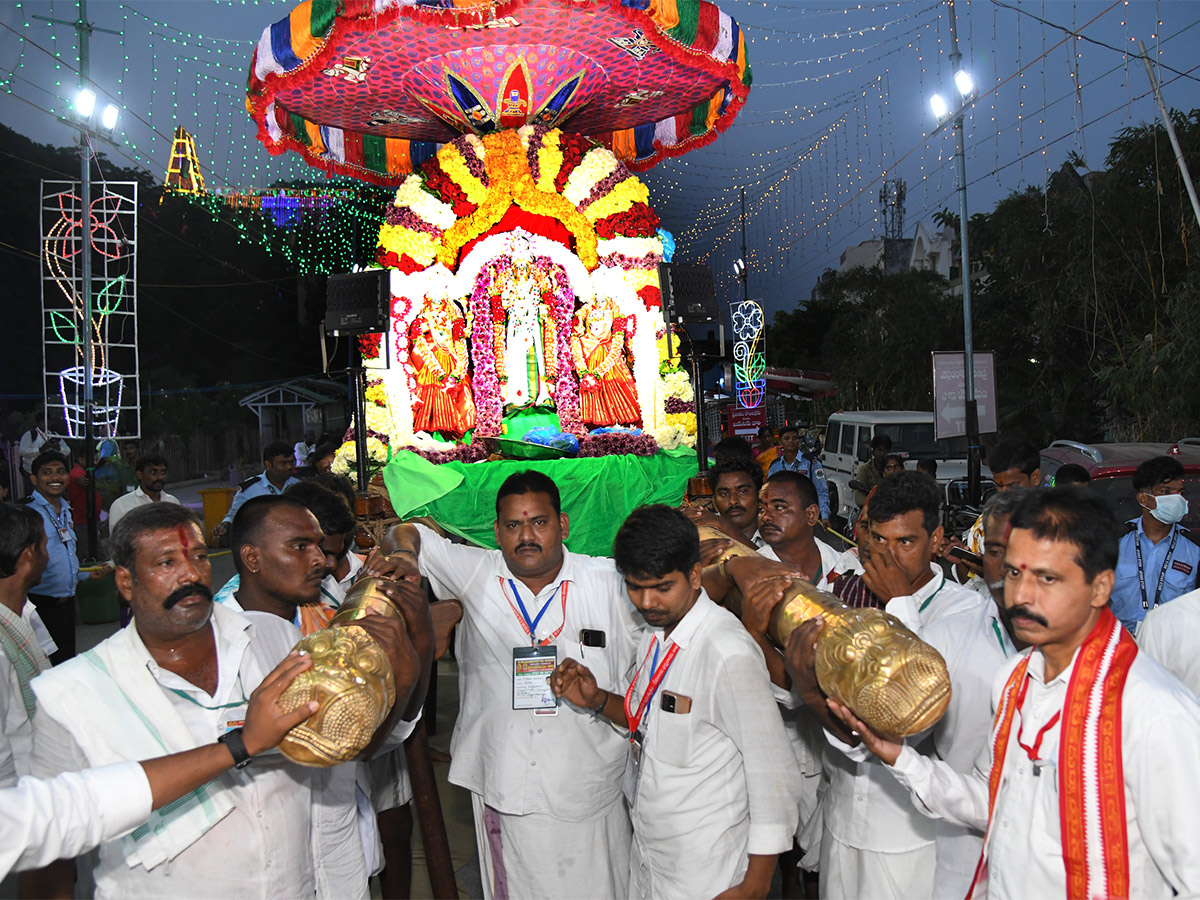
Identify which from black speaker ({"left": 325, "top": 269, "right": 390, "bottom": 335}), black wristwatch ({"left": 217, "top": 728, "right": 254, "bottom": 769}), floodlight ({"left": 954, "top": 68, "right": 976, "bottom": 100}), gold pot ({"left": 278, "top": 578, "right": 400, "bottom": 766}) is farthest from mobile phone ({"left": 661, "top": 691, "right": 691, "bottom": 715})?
floodlight ({"left": 954, "top": 68, "right": 976, "bottom": 100})

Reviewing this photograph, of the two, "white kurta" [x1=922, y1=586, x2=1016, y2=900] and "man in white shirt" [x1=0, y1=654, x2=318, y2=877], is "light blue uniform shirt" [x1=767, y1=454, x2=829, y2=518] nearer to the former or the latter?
"white kurta" [x1=922, y1=586, x2=1016, y2=900]

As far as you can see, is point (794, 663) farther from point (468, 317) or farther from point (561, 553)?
point (468, 317)

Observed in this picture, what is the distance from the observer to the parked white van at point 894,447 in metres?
15.1

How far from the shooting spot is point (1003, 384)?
2173cm

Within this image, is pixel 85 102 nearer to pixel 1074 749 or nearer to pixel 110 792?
pixel 110 792

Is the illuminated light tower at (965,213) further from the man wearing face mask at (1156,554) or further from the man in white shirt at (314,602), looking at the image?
the man in white shirt at (314,602)

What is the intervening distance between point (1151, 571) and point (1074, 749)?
12.3ft

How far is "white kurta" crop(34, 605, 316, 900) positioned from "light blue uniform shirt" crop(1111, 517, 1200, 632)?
14.6ft

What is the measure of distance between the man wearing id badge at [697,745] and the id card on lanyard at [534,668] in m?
0.49

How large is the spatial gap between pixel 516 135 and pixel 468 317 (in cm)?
251

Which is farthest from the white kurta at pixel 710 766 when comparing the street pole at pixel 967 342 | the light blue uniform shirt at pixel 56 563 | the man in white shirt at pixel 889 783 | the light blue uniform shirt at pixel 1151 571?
the street pole at pixel 967 342

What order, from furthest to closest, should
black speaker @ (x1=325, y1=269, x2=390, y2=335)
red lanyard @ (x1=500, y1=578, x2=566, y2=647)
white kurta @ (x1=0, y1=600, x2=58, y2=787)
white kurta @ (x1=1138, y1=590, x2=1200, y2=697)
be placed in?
1. black speaker @ (x1=325, y1=269, x2=390, y2=335)
2. red lanyard @ (x1=500, y1=578, x2=566, y2=647)
3. white kurta @ (x1=0, y1=600, x2=58, y2=787)
4. white kurta @ (x1=1138, y1=590, x2=1200, y2=697)

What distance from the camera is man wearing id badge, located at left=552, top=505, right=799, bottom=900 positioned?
8.32 ft

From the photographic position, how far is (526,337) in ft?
40.8
